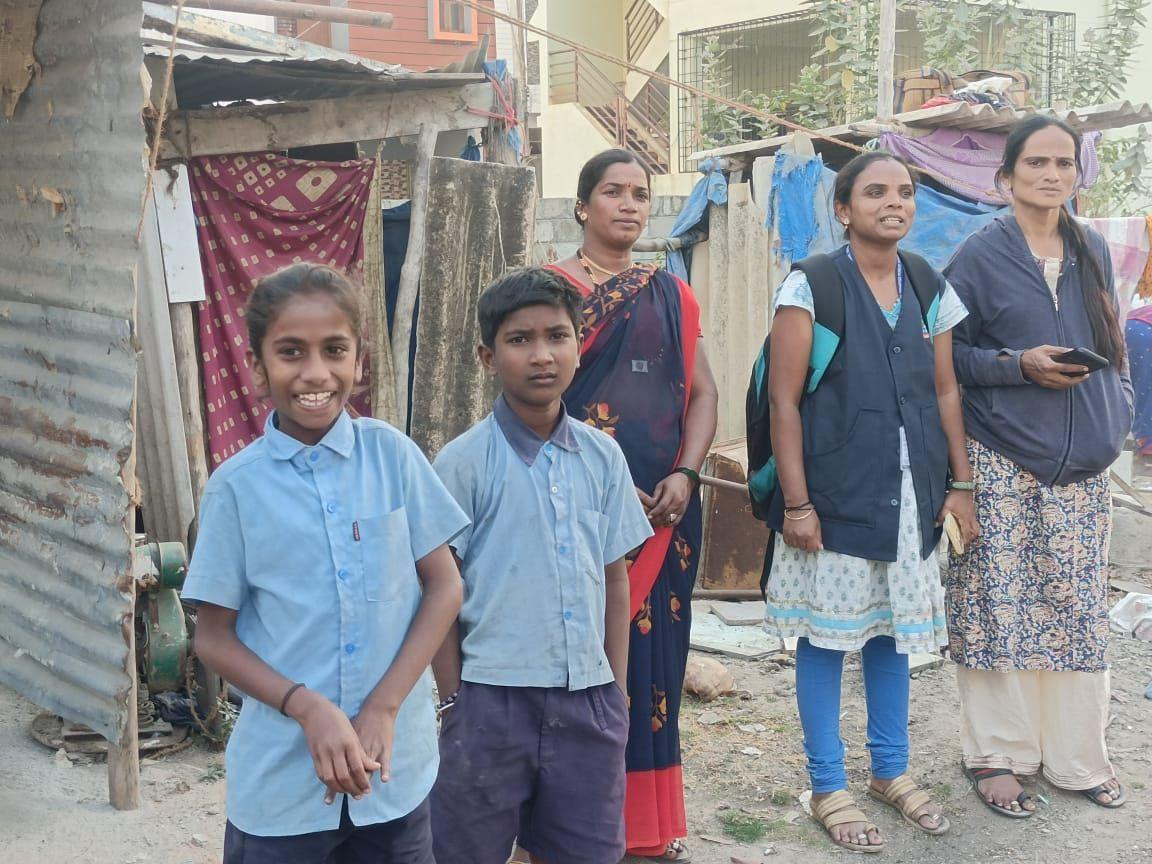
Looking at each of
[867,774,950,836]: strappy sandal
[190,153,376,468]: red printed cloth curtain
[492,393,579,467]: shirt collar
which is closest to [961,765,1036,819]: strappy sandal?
[867,774,950,836]: strappy sandal

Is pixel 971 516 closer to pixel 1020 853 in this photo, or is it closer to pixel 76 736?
pixel 1020 853

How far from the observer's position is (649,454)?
3.22 meters

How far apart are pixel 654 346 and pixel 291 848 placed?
175 cm

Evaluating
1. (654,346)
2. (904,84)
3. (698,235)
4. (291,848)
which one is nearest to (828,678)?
(654,346)

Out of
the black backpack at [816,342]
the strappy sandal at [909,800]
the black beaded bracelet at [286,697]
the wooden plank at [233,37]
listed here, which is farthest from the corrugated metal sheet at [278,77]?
the black beaded bracelet at [286,697]

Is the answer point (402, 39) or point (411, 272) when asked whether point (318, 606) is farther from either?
point (402, 39)

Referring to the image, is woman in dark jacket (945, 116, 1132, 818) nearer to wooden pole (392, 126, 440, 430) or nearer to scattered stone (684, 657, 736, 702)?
scattered stone (684, 657, 736, 702)

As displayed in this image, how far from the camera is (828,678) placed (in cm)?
352

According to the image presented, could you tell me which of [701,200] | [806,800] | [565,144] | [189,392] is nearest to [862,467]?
[806,800]

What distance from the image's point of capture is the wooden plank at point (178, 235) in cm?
484

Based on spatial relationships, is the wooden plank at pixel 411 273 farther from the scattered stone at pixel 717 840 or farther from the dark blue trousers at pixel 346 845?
the dark blue trousers at pixel 346 845

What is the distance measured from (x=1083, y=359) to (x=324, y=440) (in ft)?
8.04

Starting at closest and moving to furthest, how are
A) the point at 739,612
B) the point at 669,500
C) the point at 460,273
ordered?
the point at 669,500 → the point at 460,273 → the point at 739,612

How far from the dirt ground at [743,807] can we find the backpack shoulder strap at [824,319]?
4.55 ft
